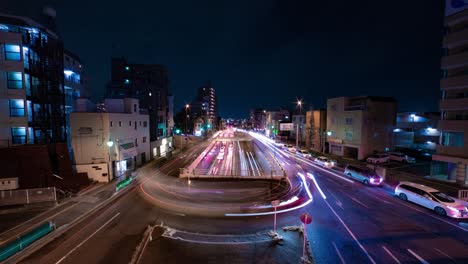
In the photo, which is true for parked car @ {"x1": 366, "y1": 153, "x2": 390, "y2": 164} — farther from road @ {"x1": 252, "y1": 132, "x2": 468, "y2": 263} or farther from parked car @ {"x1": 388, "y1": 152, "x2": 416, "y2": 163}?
road @ {"x1": 252, "y1": 132, "x2": 468, "y2": 263}

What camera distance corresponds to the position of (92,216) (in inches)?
636

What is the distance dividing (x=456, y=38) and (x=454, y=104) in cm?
746

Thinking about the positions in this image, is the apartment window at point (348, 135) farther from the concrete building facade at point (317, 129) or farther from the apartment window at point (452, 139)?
the apartment window at point (452, 139)

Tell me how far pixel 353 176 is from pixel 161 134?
145ft

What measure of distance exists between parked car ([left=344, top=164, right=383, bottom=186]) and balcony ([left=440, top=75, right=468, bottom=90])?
13568 mm

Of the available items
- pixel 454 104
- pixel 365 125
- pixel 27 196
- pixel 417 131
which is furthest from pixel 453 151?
pixel 27 196

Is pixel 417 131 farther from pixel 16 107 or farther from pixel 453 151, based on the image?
pixel 16 107

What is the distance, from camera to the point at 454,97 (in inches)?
1011

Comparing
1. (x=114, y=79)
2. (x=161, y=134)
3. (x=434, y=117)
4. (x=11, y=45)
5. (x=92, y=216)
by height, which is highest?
(x=114, y=79)

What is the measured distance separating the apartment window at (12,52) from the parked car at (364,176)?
39.9 m

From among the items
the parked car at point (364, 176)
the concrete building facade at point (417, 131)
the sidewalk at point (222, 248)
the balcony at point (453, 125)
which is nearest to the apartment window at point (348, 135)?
the concrete building facade at point (417, 131)

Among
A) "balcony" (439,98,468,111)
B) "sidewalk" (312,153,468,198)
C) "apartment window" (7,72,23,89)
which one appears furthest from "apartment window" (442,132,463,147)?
"apartment window" (7,72,23,89)

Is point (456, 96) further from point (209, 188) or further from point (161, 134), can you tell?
point (161, 134)

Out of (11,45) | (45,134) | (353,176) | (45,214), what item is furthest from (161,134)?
(353,176)
